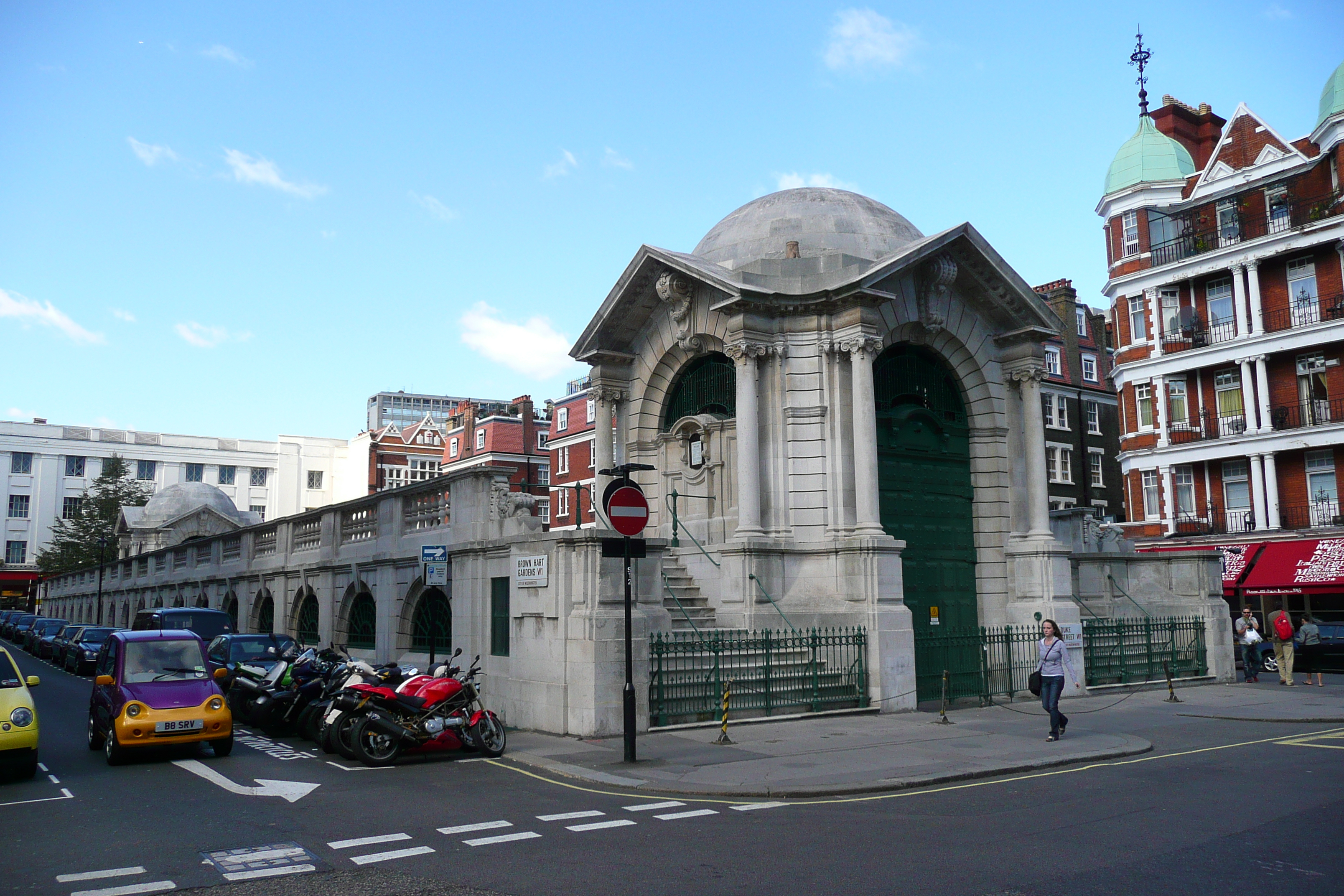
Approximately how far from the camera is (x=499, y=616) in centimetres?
1783

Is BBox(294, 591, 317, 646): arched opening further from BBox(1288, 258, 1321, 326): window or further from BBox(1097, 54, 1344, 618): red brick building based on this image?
BBox(1288, 258, 1321, 326): window

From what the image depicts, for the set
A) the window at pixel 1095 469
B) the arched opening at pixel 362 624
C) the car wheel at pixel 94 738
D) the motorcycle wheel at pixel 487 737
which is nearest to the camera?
the motorcycle wheel at pixel 487 737

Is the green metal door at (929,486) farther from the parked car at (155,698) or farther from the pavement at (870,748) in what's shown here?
the parked car at (155,698)

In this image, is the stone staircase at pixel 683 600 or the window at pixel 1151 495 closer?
the stone staircase at pixel 683 600

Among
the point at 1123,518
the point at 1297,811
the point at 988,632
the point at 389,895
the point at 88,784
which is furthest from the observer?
the point at 1123,518

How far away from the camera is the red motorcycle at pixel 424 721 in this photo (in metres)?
13.2

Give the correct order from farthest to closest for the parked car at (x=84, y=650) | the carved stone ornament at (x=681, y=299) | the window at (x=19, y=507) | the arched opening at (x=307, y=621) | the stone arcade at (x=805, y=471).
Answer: the window at (x=19, y=507) < the parked car at (x=84, y=650) < the arched opening at (x=307, y=621) < the carved stone ornament at (x=681, y=299) < the stone arcade at (x=805, y=471)

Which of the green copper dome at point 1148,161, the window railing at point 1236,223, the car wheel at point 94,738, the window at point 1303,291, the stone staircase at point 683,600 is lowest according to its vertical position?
the car wheel at point 94,738

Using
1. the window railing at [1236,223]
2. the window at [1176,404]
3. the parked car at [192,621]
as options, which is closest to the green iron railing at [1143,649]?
the window at [1176,404]

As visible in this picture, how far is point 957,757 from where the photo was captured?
41.7ft

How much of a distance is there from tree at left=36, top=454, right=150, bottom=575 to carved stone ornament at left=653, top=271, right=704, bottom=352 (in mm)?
70458

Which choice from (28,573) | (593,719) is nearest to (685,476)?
(593,719)

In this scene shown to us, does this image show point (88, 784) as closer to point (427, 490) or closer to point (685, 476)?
point (427, 490)

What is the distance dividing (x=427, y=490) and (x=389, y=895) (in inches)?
570
